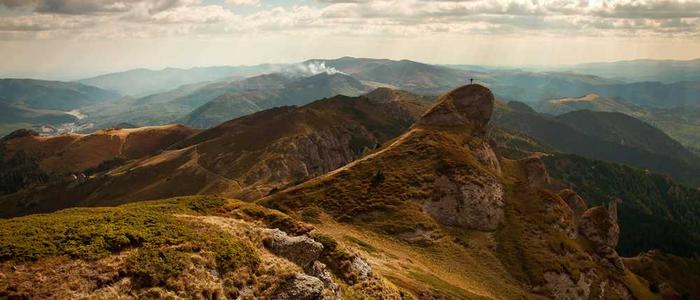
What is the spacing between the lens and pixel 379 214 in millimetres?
115812

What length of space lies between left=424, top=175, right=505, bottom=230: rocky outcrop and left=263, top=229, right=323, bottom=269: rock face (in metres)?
76.0

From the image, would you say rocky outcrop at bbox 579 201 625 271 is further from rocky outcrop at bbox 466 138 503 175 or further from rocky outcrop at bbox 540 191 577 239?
rocky outcrop at bbox 466 138 503 175

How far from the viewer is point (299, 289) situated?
46062mm

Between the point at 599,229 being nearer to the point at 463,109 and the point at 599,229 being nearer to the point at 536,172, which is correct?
the point at 536,172

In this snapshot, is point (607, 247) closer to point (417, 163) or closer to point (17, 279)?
point (417, 163)

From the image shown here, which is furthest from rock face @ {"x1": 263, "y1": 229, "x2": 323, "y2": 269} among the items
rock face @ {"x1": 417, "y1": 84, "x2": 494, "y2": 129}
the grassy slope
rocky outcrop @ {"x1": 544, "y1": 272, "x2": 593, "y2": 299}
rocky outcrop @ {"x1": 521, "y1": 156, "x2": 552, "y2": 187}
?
rocky outcrop @ {"x1": 521, "y1": 156, "x2": 552, "y2": 187}

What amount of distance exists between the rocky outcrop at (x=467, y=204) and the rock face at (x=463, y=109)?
40.8 meters

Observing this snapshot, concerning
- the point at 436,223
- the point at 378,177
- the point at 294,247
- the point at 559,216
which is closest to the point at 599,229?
the point at 559,216

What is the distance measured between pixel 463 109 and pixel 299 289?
140 metres

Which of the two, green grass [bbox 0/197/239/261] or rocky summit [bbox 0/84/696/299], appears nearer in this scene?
green grass [bbox 0/197/239/261]

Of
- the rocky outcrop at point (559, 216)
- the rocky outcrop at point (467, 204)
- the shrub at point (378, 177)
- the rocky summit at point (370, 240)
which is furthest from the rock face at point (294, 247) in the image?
the rocky outcrop at point (559, 216)

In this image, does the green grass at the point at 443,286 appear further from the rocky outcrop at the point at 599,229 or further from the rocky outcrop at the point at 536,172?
the rocky outcrop at the point at 536,172

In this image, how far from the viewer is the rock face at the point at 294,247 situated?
49.8 metres

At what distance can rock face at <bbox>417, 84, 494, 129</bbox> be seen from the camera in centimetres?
16988
